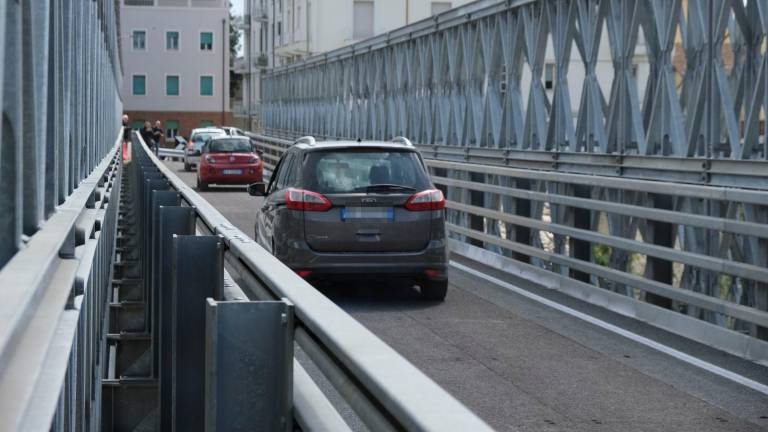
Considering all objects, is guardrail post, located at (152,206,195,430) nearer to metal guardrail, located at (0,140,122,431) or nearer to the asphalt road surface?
metal guardrail, located at (0,140,122,431)

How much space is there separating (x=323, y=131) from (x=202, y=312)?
4250 centimetres

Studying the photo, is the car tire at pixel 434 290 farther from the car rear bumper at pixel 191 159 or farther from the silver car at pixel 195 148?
the car rear bumper at pixel 191 159

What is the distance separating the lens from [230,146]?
4172 centimetres

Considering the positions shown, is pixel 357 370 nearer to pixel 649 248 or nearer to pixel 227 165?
pixel 649 248

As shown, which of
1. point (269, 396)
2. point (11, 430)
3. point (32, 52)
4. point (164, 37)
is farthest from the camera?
point (164, 37)

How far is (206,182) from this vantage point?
40.8m

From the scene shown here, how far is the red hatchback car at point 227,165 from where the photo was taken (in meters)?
40.8

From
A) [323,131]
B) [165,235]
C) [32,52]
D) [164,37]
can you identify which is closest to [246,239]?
[32,52]

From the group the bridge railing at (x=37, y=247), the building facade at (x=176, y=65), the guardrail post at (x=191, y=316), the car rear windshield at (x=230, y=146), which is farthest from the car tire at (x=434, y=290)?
the building facade at (x=176, y=65)

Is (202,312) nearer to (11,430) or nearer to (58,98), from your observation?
(58,98)

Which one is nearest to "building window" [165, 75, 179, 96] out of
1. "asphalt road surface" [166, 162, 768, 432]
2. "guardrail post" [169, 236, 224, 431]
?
"asphalt road surface" [166, 162, 768, 432]

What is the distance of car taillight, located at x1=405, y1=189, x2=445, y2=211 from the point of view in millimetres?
13867

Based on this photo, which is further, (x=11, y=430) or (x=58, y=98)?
(x=58, y=98)

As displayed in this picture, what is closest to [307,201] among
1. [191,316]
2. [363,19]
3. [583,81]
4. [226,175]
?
[191,316]
